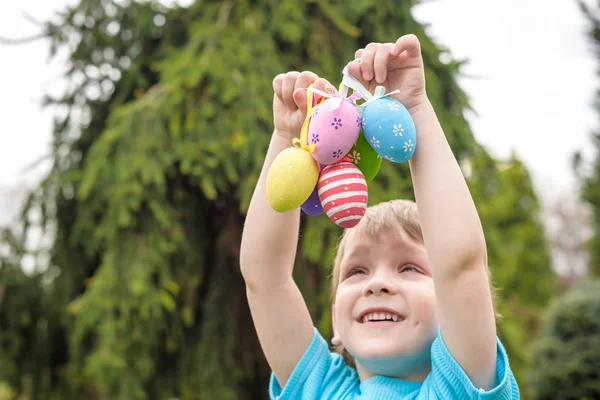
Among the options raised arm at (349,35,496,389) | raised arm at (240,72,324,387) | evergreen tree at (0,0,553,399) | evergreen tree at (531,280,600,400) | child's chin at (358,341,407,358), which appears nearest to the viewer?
raised arm at (349,35,496,389)

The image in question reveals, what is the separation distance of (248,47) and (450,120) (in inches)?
50.6

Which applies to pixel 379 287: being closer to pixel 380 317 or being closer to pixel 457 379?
pixel 380 317

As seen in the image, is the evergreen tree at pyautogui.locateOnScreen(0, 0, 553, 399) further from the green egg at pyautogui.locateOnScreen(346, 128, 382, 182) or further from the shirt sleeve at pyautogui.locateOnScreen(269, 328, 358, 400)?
the green egg at pyautogui.locateOnScreen(346, 128, 382, 182)

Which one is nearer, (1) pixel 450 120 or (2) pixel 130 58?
(1) pixel 450 120

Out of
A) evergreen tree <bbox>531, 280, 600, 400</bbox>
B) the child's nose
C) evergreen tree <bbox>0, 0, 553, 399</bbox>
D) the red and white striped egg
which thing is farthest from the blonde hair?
evergreen tree <bbox>531, 280, 600, 400</bbox>

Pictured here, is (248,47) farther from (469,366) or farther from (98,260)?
(469,366)

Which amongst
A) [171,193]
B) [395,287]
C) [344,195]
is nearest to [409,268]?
[395,287]

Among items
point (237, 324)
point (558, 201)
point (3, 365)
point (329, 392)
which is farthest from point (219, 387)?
point (558, 201)

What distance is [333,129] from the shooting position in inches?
44.0

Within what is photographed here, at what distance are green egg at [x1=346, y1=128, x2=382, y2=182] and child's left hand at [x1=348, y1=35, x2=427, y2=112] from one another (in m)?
0.11

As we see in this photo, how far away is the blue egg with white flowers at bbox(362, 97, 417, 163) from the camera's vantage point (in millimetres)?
1092

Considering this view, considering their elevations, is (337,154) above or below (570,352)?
above

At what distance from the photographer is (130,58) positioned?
4.21 metres

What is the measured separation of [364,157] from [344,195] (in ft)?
0.60
